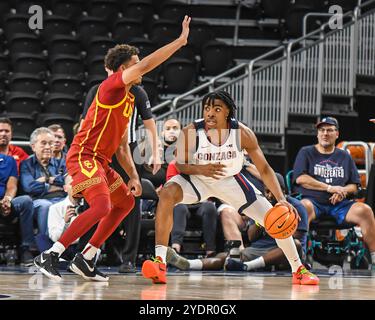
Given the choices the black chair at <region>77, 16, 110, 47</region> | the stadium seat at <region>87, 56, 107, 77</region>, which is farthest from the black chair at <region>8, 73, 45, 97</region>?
the black chair at <region>77, 16, 110, 47</region>

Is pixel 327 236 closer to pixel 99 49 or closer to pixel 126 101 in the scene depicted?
pixel 126 101

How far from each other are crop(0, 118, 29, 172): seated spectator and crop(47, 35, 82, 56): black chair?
527cm

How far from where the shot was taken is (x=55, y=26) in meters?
15.7

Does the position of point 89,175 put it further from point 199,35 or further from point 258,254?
point 199,35

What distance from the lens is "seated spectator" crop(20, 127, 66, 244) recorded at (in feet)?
31.4

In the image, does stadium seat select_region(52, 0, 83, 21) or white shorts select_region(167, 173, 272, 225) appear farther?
stadium seat select_region(52, 0, 83, 21)

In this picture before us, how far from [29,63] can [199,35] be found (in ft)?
9.67

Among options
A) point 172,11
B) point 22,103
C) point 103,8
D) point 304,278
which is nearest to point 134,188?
point 304,278

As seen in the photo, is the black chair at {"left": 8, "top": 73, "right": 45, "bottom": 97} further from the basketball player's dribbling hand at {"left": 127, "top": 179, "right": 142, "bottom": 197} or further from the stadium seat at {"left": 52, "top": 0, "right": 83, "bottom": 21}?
the basketball player's dribbling hand at {"left": 127, "top": 179, "right": 142, "bottom": 197}

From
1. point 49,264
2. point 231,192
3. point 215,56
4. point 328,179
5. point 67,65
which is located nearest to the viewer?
point 49,264

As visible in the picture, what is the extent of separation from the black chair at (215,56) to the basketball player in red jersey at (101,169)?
809cm

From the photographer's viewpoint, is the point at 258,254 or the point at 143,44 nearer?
the point at 258,254

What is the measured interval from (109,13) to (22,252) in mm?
7809
